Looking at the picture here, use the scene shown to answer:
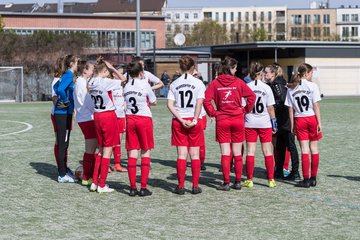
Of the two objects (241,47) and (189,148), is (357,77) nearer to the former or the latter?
(241,47)

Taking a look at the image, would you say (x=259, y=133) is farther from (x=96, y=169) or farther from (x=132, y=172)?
(x=96, y=169)

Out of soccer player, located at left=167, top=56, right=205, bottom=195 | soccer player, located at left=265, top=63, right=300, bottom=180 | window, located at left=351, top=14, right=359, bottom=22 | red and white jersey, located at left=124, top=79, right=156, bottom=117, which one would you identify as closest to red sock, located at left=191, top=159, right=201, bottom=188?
soccer player, located at left=167, top=56, right=205, bottom=195

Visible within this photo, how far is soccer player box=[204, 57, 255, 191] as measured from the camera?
35.3ft

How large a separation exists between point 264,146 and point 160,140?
25.6 ft

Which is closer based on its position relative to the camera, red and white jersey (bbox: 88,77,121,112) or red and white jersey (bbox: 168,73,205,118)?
red and white jersey (bbox: 168,73,205,118)

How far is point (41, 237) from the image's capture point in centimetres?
803

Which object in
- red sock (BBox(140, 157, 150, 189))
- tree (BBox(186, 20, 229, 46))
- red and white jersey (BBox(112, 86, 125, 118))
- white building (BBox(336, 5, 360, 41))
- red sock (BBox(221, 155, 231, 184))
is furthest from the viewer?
white building (BBox(336, 5, 360, 41))

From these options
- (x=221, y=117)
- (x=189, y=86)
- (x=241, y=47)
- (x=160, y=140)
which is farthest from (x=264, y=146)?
(x=241, y=47)

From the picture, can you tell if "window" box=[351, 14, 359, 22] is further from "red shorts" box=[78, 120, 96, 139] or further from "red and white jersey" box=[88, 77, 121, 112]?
"red and white jersey" box=[88, 77, 121, 112]

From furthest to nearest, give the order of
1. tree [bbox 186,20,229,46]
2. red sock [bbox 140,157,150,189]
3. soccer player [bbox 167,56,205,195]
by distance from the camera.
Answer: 1. tree [bbox 186,20,229,46]
2. red sock [bbox 140,157,150,189]
3. soccer player [bbox 167,56,205,195]

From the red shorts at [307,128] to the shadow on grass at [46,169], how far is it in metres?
4.06

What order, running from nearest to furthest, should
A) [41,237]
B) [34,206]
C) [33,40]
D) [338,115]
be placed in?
[41,237] < [34,206] < [338,115] < [33,40]

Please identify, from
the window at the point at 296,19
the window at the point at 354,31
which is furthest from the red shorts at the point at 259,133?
the window at the point at 354,31

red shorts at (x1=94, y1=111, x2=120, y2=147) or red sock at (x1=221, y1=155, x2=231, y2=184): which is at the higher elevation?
red shorts at (x1=94, y1=111, x2=120, y2=147)
